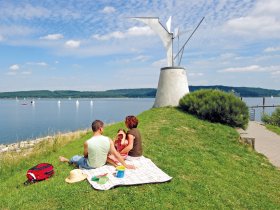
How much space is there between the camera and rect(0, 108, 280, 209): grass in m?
6.79

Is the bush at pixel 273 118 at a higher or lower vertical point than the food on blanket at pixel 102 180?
lower

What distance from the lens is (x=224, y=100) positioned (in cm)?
1847

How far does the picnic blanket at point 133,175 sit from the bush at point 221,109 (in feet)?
31.9

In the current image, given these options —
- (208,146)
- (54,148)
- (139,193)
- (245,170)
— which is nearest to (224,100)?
(208,146)

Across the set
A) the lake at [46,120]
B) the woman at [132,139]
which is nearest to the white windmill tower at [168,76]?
the lake at [46,120]

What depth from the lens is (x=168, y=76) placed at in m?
21.2

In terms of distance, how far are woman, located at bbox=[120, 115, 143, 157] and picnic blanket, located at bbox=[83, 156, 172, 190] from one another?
0.75 ft

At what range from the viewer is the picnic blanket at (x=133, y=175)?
7369mm

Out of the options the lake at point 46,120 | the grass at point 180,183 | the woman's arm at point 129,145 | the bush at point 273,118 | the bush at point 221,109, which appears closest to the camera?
the grass at point 180,183

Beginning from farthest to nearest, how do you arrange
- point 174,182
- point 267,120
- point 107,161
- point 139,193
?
point 267,120 < point 107,161 < point 174,182 < point 139,193

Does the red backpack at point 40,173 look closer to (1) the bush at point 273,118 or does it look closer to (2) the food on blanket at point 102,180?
(2) the food on blanket at point 102,180

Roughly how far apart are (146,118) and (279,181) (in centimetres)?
858

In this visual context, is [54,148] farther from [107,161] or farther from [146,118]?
[107,161]

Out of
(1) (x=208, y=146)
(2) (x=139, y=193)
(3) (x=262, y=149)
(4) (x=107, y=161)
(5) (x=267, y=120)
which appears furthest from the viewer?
(5) (x=267, y=120)
